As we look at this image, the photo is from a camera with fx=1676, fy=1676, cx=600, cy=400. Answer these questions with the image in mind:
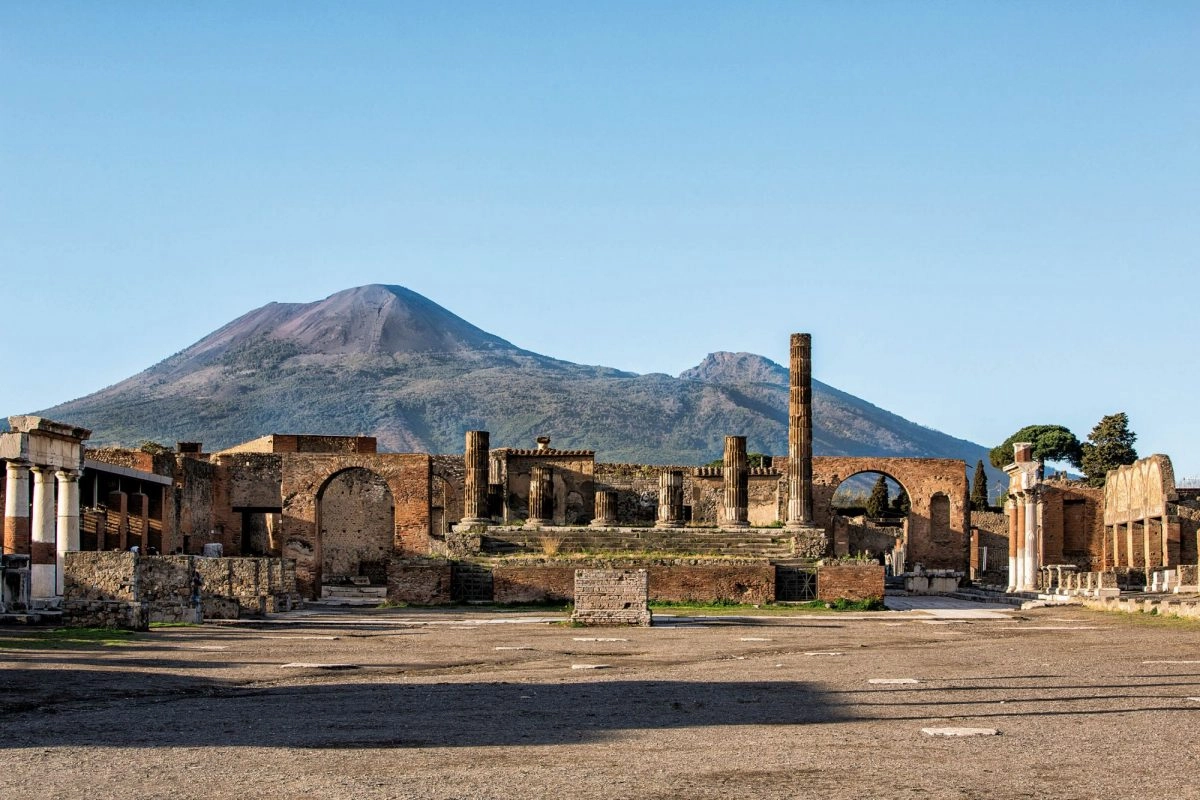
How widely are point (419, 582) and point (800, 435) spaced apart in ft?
51.6

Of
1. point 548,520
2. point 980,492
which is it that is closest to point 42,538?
point 548,520

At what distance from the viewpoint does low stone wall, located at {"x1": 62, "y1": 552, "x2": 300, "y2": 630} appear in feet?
82.2

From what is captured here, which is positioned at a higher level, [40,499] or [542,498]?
[40,499]

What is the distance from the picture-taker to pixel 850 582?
122 feet

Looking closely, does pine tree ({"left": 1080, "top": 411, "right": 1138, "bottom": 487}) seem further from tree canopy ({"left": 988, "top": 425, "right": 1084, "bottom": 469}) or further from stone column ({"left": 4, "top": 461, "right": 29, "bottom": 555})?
stone column ({"left": 4, "top": 461, "right": 29, "bottom": 555})

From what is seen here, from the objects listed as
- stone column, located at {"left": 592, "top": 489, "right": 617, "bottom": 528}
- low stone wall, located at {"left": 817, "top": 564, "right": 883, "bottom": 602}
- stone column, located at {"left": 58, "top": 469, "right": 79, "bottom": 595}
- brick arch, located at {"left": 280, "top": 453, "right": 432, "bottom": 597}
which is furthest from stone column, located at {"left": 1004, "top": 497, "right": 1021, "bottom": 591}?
stone column, located at {"left": 58, "top": 469, "right": 79, "bottom": 595}

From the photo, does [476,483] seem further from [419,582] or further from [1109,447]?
[1109,447]

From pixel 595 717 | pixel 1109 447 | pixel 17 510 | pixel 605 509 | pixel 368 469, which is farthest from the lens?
pixel 1109 447

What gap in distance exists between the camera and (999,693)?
15.1m

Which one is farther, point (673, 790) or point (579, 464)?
point (579, 464)

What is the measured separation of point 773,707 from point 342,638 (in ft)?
38.1

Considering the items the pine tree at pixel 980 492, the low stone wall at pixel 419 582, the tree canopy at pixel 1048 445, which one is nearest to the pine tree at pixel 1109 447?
the pine tree at pixel 980 492

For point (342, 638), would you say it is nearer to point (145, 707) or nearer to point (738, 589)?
point (145, 707)

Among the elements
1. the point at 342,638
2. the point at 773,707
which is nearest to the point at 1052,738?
the point at 773,707
